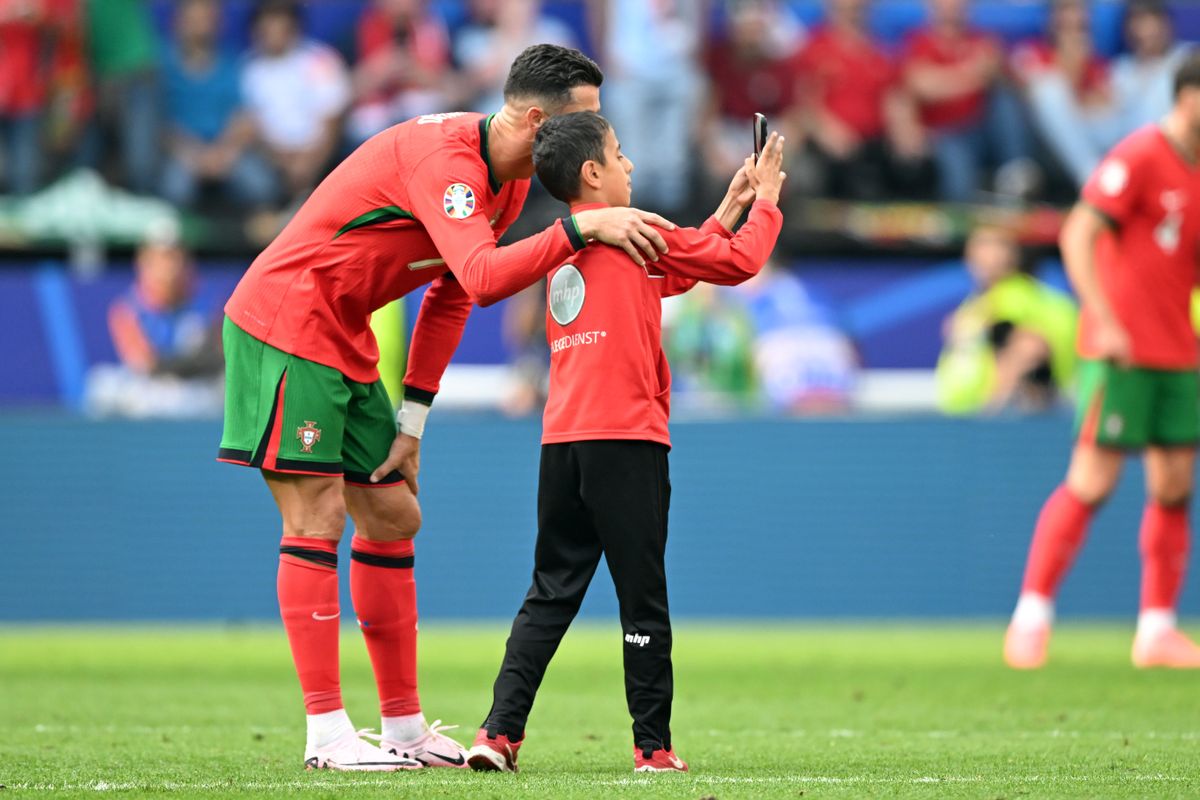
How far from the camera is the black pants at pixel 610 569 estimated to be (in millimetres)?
4660

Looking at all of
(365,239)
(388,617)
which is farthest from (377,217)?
(388,617)

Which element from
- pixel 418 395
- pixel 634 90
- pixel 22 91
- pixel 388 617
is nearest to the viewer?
pixel 388 617

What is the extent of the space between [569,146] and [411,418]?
3.46ft

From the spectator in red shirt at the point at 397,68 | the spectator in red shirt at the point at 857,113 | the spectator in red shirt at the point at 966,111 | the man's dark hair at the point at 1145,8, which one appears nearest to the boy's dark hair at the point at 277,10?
the spectator in red shirt at the point at 397,68

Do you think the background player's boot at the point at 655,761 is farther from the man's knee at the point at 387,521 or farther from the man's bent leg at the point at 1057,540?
the man's bent leg at the point at 1057,540

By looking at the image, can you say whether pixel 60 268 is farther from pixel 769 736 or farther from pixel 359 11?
pixel 769 736

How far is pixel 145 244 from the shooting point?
13711mm

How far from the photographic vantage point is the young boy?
184 inches

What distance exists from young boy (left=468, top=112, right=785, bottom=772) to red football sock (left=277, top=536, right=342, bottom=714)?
0.49 meters

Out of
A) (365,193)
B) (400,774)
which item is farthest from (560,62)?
(400,774)

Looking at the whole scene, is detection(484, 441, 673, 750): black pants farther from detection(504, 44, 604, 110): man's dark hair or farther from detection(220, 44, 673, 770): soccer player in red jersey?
detection(504, 44, 604, 110): man's dark hair

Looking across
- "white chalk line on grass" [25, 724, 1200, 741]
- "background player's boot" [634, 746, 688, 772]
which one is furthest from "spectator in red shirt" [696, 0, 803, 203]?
"background player's boot" [634, 746, 688, 772]

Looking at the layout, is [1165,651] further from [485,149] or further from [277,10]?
[277,10]

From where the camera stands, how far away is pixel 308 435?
194 inches
